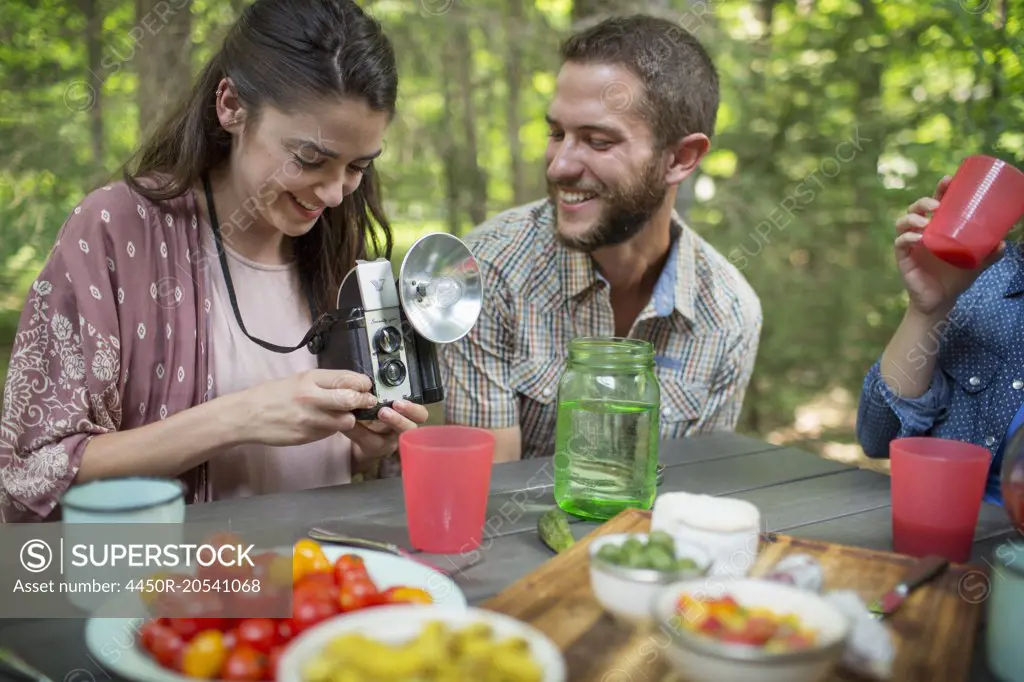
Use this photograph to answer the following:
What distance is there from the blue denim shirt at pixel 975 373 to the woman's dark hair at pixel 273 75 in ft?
3.72

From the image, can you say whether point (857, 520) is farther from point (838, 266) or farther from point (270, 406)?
point (838, 266)

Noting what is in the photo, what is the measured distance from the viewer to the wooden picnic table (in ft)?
3.17

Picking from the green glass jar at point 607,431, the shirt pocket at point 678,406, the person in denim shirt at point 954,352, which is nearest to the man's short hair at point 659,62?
the shirt pocket at point 678,406

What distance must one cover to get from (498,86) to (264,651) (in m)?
3.93

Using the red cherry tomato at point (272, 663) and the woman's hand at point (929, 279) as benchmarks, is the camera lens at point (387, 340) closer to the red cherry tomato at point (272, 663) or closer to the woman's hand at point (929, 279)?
the red cherry tomato at point (272, 663)

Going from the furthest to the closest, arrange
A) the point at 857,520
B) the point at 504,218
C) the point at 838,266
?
the point at 838,266 < the point at 504,218 < the point at 857,520

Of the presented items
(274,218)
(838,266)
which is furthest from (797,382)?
(274,218)

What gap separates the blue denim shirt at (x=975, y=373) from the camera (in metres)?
1.63

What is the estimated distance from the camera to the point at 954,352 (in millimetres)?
1715

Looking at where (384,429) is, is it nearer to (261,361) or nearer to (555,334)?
(261,361)

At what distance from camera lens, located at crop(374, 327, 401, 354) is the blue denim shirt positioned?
932 mm

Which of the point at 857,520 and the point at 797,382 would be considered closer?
the point at 857,520

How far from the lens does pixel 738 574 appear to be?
103 cm

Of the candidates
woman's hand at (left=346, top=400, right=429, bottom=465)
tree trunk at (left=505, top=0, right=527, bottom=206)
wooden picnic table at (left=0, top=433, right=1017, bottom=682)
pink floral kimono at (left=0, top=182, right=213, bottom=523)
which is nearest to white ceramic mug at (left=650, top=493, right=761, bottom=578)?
wooden picnic table at (left=0, top=433, right=1017, bottom=682)
